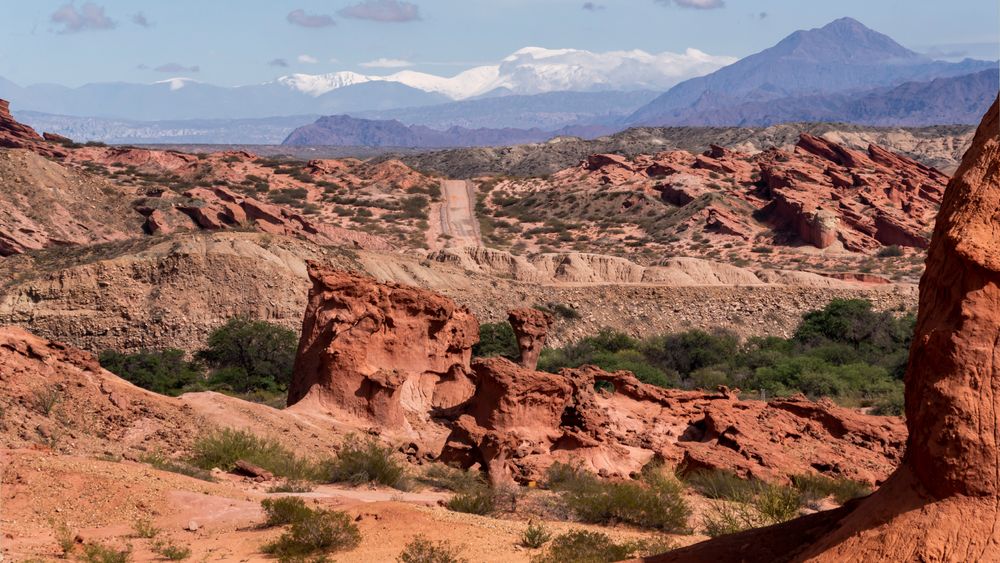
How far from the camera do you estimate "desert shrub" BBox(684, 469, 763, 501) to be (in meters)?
18.2

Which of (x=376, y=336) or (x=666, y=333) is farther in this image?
(x=666, y=333)

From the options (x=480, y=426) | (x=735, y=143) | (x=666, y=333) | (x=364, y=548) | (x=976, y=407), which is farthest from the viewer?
(x=735, y=143)

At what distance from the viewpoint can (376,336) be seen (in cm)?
2314

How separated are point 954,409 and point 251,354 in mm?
31328

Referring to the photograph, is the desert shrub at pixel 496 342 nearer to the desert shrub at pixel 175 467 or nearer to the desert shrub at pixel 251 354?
the desert shrub at pixel 251 354

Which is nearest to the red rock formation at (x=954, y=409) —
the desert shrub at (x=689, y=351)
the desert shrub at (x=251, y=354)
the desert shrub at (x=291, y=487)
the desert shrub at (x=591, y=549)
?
the desert shrub at (x=591, y=549)

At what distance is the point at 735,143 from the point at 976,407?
136 m

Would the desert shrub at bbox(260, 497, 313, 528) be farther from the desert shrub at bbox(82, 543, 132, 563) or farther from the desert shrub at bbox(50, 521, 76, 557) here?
the desert shrub at bbox(50, 521, 76, 557)

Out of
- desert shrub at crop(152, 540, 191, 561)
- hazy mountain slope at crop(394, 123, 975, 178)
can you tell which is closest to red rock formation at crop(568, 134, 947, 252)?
hazy mountain slope at crop(394, 123, 975, 178)

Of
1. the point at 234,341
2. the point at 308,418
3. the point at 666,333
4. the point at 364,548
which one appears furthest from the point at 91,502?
the point at 666,333

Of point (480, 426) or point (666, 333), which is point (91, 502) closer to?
point (480, 426)

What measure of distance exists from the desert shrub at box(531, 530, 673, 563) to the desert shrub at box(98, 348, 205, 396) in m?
22.4

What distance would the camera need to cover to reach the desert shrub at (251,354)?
114 feet

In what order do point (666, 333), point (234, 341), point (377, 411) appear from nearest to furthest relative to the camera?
point (377, 411)
point (234, 341)
point (666, 333)
